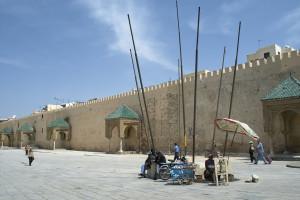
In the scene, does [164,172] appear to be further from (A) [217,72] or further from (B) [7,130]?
(B) [7,130]

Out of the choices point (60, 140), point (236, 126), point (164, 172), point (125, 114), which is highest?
point (125, 114)

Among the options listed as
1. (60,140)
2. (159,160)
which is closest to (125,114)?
(60,140)

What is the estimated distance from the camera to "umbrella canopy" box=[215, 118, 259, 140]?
29.5 ft

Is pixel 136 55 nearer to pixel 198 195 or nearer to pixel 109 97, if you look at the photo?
pixel 198 195

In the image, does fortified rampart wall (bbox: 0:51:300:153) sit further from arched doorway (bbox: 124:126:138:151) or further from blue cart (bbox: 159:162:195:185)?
blue cart (bbox: 159:162:195:185)

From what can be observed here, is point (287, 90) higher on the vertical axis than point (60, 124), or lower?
higher

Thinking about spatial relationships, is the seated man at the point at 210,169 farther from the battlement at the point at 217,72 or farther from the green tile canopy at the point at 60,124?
the green tile canopy at the point at 60,124

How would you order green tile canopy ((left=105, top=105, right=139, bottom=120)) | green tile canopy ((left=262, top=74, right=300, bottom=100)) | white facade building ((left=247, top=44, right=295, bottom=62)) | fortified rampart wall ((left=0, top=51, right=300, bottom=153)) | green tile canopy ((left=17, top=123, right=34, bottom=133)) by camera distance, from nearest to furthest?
green tile canopy ((left=262, top=74, right=300, bottom=100)) < fortified rampart wall ((left=0, top=51, right=300, bottom=153)) < green tile canopy ((left=105, top=105, right=139, bottom=120)) < white facade building ((left=247, top=44, right=295, bottom=62)) < green tile canopy ((left=17, top=123, right=34, bottom=133))

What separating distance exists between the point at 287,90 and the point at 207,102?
636 cm

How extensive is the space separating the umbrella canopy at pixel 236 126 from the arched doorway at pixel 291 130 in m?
9.64

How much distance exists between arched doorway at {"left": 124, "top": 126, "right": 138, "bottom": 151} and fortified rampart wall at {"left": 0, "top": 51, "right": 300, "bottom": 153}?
1727mm

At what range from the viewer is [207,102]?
23000 mm

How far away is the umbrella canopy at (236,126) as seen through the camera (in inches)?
354

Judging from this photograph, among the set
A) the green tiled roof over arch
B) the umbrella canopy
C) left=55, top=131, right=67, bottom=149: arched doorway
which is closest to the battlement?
the umbrella canopy
